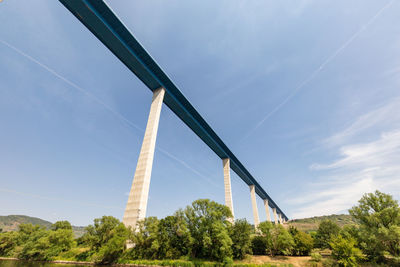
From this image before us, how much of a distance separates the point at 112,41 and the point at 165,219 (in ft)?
107

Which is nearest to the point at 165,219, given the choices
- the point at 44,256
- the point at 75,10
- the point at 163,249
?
the point at 163,249

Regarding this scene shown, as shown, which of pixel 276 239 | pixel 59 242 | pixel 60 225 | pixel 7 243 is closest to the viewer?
pixel 276 239

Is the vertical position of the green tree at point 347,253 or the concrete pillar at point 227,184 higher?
the concrete pillar at point 227,184

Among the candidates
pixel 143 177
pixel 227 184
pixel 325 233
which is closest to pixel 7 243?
pixel 143 177

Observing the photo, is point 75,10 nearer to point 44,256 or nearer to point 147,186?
point 147,186

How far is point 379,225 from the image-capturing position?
21.0 metres

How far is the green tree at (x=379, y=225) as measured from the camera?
1939 cm

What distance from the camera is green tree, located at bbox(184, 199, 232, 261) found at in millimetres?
23975

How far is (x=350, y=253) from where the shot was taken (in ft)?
65.9

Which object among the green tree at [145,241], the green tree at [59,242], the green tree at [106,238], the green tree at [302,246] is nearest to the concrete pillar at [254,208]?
the green tree at [302,246]

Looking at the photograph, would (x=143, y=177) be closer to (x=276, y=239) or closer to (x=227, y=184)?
(x=276, y=239)

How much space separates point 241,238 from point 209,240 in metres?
8.07

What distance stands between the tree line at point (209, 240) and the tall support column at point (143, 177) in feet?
5.26

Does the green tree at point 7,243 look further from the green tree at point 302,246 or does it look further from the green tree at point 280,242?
the green tree at point 302,246
